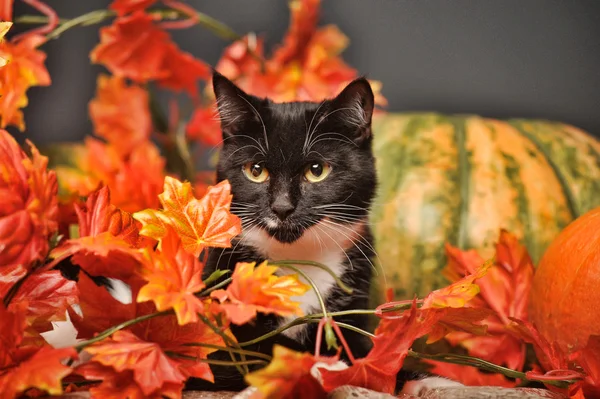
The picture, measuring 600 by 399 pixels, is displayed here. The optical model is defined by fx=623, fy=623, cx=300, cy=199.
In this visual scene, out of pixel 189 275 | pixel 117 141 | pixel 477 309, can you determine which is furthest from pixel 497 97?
pixel 189 275

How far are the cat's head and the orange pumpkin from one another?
0.29 meters

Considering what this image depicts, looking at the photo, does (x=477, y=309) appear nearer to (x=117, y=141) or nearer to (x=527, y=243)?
(x=527, y=243)

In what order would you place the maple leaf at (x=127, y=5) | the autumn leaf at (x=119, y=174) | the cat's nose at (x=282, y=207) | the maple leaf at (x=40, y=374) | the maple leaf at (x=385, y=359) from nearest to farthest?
the maple leaf at (x=40, y=374) < the maple leaf at (x=385, y=359) < the cat's nose at (x=282, y=207) < the maple leaf at (x=127, y=5) < the autumn leaf at (x=119, y=174)

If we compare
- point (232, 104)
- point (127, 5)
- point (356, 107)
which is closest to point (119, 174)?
point (127, 5)

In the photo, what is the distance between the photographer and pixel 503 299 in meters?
1.00

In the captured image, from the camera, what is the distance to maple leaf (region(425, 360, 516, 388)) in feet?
3.16

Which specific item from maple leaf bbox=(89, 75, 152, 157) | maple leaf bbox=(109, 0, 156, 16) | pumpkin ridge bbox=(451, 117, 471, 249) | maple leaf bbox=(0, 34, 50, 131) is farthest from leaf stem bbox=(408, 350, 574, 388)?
maple leaf bbox=(89, 75, 152, 157)

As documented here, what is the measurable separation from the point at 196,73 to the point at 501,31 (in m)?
0.81

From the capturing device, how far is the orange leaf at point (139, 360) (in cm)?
61

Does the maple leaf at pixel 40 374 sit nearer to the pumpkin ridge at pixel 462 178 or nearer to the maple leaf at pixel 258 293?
the maple leaf at pixel 258 293

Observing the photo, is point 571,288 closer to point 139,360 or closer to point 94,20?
point 139,360

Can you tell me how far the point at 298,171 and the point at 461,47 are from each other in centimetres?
98

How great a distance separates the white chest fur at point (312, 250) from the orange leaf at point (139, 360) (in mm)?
288

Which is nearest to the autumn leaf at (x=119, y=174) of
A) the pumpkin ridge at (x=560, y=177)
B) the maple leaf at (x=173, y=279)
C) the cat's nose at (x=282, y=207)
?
the cat's nose at (x=282, y=207)
